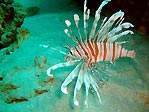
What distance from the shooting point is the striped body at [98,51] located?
9.37 ft

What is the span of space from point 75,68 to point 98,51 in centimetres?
47

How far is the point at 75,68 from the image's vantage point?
8.63 feet

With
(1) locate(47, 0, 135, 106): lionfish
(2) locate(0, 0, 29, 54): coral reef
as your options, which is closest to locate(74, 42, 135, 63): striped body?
(1) locate(47, 0, 135, 106): lionfish

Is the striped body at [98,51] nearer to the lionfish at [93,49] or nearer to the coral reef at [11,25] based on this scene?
the lionfish at [93,49]

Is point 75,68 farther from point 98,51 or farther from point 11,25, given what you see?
point 11,25

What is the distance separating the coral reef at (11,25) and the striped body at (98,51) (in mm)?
2007

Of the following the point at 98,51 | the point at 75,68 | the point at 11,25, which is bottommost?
the point at 75,68

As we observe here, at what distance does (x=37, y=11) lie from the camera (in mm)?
7516

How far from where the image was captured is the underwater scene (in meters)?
2.84

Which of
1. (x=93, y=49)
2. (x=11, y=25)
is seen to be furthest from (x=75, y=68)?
(x=11, y=25)

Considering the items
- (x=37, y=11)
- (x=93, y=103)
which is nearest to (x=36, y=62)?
(x=93, y=103)

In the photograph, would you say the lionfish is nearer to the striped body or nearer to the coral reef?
the striped body

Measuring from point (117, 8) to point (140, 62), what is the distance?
2049 mm

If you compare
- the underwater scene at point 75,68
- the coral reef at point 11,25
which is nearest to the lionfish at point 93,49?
the underwater scene at point 75,68
